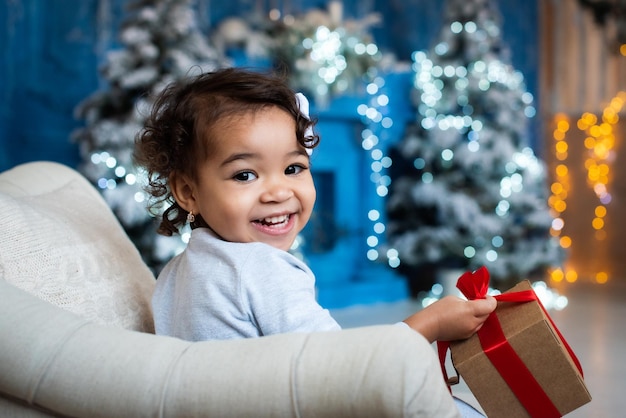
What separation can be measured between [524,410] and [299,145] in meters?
0.62

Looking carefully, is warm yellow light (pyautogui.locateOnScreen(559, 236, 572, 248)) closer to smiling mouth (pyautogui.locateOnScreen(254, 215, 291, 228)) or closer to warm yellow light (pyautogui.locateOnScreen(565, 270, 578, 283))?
warm yellow light (pyautogui.locateOnScreen(565, 270, 578, 283))

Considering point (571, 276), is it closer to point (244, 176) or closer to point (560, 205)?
point (560, 205)

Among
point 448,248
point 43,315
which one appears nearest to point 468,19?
point 448,248

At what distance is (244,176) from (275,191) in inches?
2.4

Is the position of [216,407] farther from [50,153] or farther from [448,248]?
[448,248]

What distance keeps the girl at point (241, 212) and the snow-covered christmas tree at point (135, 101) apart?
2.62m

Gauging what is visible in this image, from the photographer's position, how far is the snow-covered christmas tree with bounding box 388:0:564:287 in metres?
5.77

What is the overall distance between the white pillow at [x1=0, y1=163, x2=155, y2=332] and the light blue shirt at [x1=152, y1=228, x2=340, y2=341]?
0.21 m

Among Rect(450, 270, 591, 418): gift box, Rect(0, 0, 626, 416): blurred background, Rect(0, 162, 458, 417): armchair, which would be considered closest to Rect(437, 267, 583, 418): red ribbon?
Rect(450, 270, 591, 418): gift box

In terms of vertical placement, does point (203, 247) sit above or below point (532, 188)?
above

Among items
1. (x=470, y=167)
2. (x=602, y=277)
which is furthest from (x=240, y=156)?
(x=602, y=277)

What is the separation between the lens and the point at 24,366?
0.98 m

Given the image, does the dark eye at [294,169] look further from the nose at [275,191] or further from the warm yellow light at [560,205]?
the warm yellow light at [560,205]

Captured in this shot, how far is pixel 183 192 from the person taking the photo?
1.49 m
